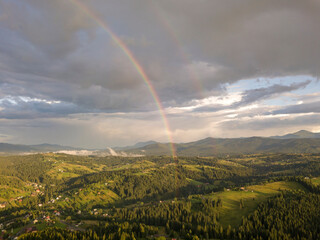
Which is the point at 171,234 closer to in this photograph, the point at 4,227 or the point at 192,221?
the point at 192,221

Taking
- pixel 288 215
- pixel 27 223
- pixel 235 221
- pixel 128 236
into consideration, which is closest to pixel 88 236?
pixel 128 236

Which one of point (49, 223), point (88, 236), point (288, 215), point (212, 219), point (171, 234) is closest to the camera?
point (88, 236)

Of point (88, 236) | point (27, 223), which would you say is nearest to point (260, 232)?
point (88, 236)

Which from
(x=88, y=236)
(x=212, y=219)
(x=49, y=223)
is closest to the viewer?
(x=88, y=236)

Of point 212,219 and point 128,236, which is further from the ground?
point 128,236

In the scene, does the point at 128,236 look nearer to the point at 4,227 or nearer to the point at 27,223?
the point at 27,223

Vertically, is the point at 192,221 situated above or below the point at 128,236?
below

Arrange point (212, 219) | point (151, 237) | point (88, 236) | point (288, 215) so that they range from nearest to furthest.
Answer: point (88, 236)
point (151, 237)
point (288, 215)
point (212, 219)

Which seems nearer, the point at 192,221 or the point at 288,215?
the point at 288,215

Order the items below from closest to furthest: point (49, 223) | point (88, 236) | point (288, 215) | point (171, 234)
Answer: point (88, 236) → point (171, 234) → point (288, 215) → point (49, 223)
